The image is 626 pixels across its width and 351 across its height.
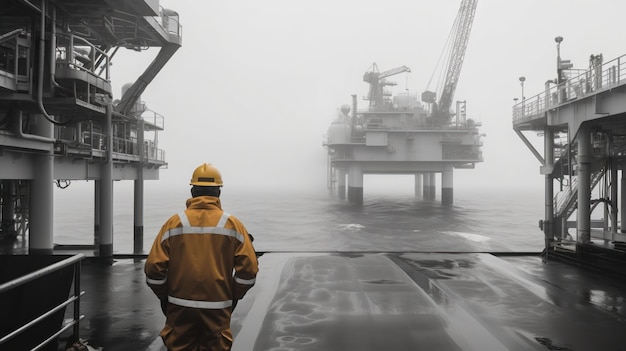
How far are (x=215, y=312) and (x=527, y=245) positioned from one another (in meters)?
30.8

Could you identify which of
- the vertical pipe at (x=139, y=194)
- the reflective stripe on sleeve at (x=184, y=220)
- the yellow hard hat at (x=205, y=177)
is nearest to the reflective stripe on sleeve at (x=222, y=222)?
the reflective stripe on sleeve at (x=184, y=220)

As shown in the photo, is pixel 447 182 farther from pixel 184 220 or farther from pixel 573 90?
pixel 184 220

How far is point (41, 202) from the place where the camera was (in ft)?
38.2

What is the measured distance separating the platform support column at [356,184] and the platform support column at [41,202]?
4507cm

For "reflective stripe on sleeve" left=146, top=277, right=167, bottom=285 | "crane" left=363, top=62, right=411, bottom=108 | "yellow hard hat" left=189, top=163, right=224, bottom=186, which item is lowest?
"reflective stripe on sleeve" left=146, top=277, right=167, bottom=285

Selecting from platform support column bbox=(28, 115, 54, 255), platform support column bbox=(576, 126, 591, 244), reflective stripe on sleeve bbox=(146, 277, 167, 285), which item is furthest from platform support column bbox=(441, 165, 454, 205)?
reflective stripe on sleeve bbox=(146, 277, 167, 285)

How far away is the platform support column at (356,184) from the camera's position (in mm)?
55731

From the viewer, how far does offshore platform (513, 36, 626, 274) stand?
39.5 ft

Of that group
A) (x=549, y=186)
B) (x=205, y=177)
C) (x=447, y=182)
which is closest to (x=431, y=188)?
(x=447, y=182)

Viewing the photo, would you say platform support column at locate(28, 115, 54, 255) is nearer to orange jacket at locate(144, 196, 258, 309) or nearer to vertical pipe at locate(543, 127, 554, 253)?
orange jacket at locate(144, 196, 258, 309)

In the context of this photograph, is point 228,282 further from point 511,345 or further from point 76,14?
point 76,14

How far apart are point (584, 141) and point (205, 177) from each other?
17.1m

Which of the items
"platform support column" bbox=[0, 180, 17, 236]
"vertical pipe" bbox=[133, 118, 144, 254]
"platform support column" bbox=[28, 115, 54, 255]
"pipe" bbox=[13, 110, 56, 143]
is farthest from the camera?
"vertical pipe" bbox=[133, 118, 144, 254]

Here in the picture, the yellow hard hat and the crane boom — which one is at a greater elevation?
the crane boom
